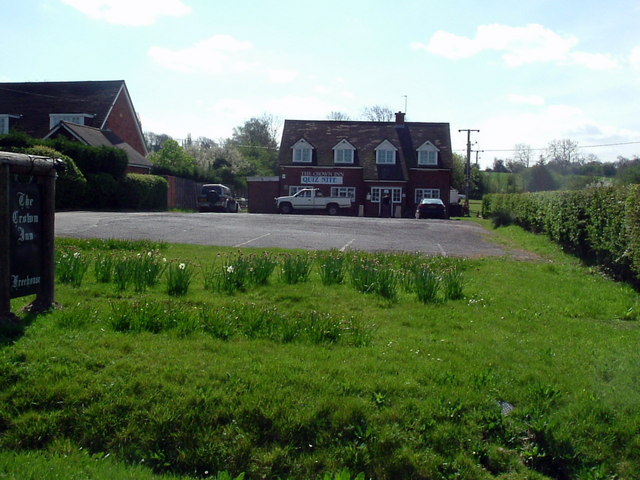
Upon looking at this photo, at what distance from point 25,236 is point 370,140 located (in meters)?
50.8

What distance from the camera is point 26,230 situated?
743 centimetres

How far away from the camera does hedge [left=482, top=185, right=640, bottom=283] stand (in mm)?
11133

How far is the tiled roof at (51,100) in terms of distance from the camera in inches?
1903

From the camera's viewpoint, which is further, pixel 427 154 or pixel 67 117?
pixel 427 154

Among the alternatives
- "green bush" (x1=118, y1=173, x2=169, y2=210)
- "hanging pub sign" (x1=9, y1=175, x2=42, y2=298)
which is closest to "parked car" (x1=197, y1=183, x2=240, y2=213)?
"green bush" (x1=118, y1=173, x2=169, y2=210)

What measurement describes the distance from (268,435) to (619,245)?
9271mm

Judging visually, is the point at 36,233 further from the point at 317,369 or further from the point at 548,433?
the point at 548,433

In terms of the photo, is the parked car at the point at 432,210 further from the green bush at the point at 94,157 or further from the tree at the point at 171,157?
the tree at the point at 171,157

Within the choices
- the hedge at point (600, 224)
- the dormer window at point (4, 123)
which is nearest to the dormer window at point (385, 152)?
the dormer window at point (4, 123)

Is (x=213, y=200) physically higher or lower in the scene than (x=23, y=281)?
higher

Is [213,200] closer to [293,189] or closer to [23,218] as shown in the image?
[293,189]

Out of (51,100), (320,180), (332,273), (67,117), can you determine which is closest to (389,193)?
(320,180)

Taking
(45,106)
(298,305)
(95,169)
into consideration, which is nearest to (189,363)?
(298,305)

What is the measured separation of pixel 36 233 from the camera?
25.0 ft
